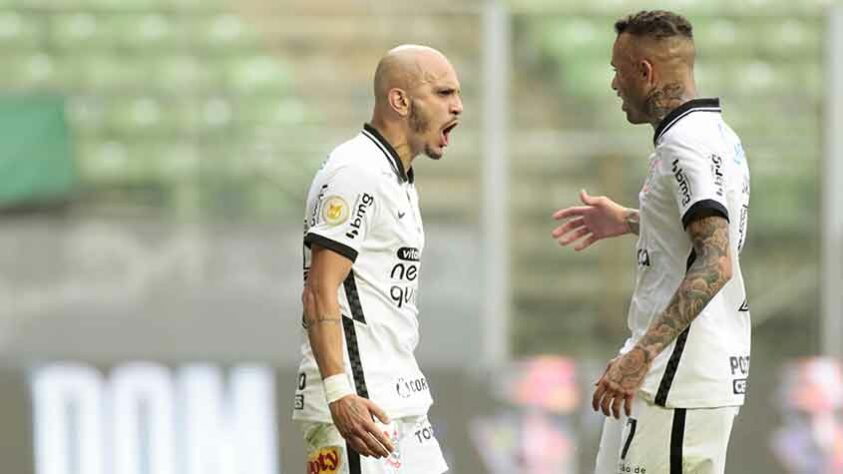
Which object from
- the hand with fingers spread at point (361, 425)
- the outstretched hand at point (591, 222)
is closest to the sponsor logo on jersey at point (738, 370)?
the outstretched hand at point (591, 222)

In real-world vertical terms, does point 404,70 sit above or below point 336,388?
above

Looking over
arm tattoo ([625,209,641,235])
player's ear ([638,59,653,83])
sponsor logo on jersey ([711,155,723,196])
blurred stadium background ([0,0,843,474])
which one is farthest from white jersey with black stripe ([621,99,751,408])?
blurred stadium background ([0,0,843,474])

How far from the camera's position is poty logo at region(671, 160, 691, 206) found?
14.2 feet

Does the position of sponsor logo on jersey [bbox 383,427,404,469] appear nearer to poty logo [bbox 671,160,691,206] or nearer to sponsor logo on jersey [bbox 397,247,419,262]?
sponsor logo on jersey [bbox 397,247,419,262]

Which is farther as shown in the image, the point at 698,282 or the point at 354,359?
the point at 354,359

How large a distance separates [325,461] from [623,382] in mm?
786

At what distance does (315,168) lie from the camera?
1060 centimetres

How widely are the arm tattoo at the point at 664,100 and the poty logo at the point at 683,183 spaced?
19cm

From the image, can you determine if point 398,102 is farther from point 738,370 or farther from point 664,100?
point 738,370

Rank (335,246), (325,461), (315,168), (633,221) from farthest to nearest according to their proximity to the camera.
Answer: (315,168) < (633,221) < (325,461) < (335,246)

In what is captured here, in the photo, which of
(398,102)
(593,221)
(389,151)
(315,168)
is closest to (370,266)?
(389,151)

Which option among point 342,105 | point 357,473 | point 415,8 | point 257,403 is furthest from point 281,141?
point 357,473

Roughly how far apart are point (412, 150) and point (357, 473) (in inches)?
33.7

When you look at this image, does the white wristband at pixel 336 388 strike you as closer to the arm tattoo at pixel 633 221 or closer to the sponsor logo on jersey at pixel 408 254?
the sponsor logo on jersey at pixel 408 254
